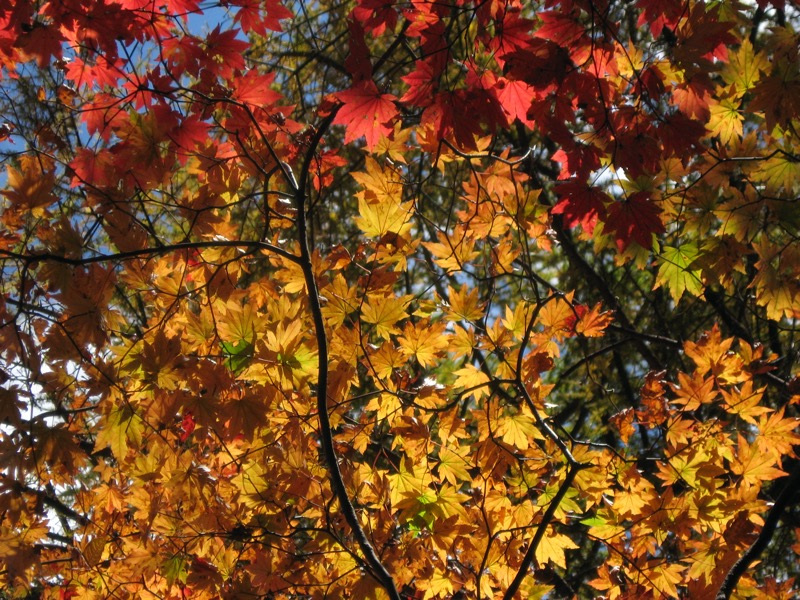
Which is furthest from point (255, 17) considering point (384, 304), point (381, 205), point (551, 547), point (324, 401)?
point (551, 547)

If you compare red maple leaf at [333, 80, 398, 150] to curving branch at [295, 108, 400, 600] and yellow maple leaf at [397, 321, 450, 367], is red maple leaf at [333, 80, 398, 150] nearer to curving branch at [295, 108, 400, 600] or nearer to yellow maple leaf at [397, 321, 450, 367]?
curving branch at [295, 108, 400, 600]

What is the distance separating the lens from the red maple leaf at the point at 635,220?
1.90m

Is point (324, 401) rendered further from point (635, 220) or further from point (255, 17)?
point (255, 17)

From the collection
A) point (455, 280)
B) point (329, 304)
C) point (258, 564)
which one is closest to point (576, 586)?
point (455, 280)

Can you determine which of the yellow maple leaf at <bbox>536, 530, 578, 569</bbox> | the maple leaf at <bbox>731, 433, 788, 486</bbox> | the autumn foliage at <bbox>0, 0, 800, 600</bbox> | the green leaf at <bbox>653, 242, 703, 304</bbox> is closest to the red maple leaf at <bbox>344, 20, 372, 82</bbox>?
the autumn foliage at <bbox>0, 0, 800, 600</bbox>

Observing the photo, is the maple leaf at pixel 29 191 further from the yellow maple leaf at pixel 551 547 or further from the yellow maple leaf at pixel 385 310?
the yellow maple leaf at pixel 551 547

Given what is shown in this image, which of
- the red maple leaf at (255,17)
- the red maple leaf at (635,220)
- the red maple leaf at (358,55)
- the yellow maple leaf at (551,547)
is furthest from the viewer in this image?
the yellow maple leaf at (551,547)

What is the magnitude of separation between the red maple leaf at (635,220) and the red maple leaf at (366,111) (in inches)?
27.9

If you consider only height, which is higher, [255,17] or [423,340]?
[255,17]

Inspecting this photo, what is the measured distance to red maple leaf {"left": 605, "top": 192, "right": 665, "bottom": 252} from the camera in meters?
1.90

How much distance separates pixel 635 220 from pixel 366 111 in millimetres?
825

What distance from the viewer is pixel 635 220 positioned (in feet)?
6.31

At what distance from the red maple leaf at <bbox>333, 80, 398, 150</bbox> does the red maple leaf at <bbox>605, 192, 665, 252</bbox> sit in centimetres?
71

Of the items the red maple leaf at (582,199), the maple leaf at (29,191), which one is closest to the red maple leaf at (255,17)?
the maple leaf at (29,191)
